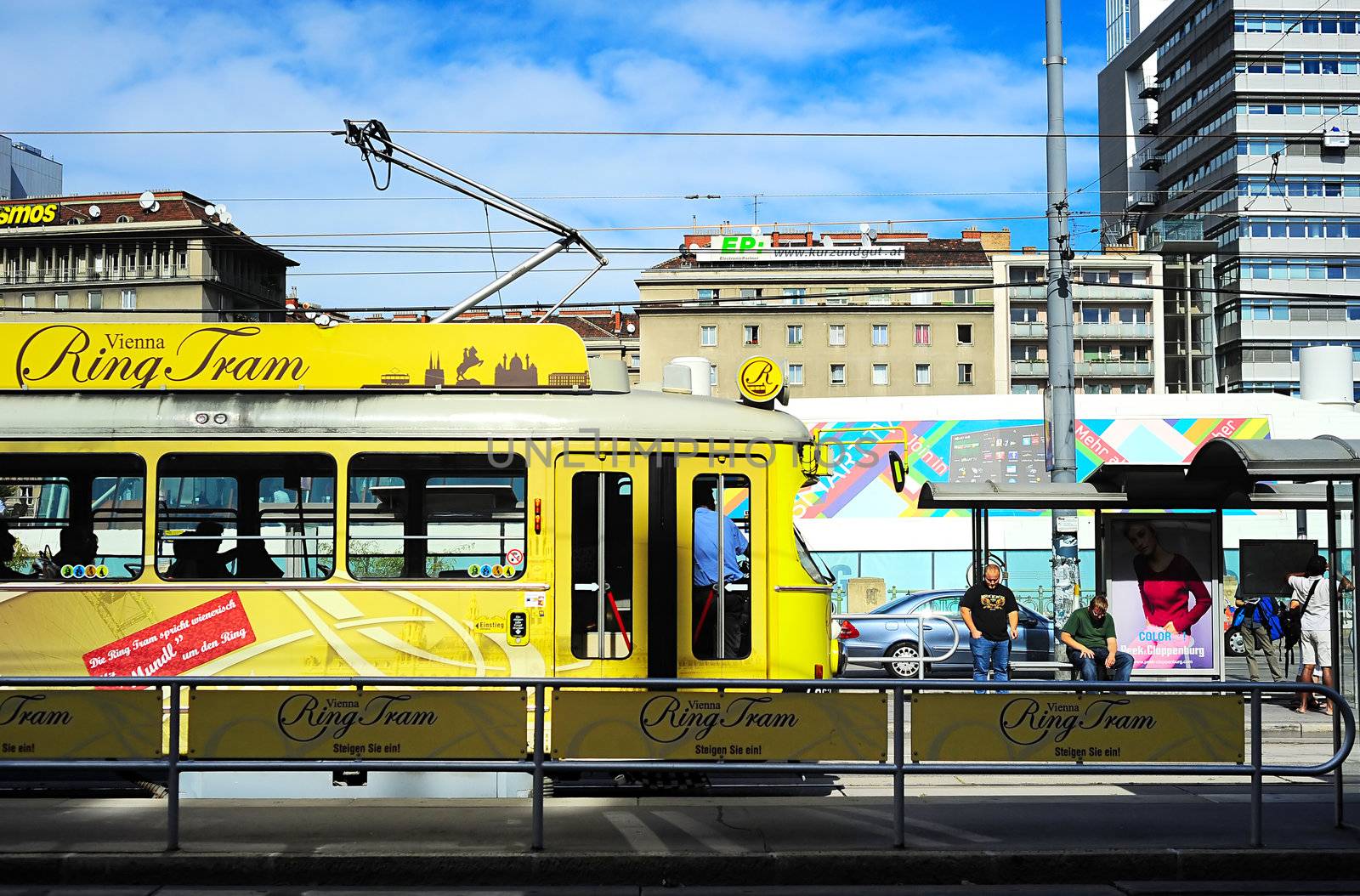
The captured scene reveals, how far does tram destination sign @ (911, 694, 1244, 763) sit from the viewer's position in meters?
7.94

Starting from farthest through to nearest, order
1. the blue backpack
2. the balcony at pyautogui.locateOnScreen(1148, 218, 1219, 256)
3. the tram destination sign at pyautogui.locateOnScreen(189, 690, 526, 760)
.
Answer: the balcony at pyautogui.locateOnScreen(1148, 218, 1219, 256) → the blue backpack → the tram destination sign at pyautogui.locateOnScreen(189, 690, 526, 760)

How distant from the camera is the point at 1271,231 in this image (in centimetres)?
8738

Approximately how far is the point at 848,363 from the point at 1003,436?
51.5 metres

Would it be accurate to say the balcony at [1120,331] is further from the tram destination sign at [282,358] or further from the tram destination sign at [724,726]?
the tram destination sign at [724,726]

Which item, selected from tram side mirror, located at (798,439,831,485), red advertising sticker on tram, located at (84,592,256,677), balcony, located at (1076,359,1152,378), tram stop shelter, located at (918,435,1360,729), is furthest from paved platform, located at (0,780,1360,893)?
balcony, located at (1076,359,1152,378)

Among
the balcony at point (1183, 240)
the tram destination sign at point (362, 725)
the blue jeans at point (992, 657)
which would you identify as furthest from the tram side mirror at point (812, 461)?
the balcony at point (1183, 240)

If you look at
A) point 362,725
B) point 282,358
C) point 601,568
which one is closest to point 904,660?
point 601,568

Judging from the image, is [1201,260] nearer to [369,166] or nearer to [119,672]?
[369,166]

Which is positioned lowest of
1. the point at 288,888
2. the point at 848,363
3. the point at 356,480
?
the point at 288,888

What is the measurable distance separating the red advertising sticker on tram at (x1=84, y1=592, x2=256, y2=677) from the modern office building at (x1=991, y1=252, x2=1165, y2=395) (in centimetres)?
8334

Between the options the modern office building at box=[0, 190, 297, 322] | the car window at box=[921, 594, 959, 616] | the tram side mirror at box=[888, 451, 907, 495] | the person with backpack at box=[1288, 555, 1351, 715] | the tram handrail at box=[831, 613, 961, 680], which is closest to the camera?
the tram side mirror at box=[888, 451, 907, 495]

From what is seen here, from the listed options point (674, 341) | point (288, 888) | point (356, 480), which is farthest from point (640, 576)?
point (674, 341)

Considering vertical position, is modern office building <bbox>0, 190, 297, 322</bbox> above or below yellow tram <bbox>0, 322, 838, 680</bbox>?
above

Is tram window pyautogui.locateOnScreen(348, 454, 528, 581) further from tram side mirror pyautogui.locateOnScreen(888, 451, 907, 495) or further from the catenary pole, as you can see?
the catenary pole
